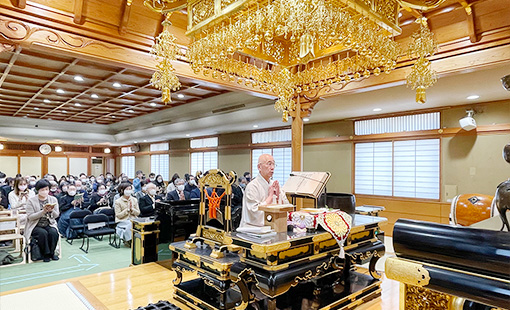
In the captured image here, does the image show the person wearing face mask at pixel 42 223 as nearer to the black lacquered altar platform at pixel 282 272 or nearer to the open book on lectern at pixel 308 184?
the black lacquered altar platform at pixel 282 272

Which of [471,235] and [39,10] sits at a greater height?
[39,10]

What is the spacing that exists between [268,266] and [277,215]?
1.64 feet

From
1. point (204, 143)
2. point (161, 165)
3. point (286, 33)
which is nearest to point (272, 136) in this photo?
point (204, 143)

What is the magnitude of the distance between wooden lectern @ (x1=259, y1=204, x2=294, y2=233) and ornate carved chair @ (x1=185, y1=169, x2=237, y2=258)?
1.43 feet

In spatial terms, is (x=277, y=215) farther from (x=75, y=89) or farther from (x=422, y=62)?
(x=75, y=89)

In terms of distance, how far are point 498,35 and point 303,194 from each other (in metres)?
2.92

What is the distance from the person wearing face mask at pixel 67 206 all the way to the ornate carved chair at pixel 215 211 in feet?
16.4

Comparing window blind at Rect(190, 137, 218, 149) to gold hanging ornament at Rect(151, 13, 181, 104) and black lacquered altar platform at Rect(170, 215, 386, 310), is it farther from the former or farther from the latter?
gold hanging ornament at Rect(151, 13, 181, 104)

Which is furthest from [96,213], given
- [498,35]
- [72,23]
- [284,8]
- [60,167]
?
[60,167]

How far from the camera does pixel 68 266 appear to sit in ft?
16.0

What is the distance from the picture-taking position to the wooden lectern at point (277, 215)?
2777 mm

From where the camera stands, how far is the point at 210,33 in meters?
3.09

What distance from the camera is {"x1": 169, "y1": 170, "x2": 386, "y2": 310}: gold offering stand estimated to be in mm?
2539

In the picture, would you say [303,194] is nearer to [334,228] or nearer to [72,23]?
[334,228]
